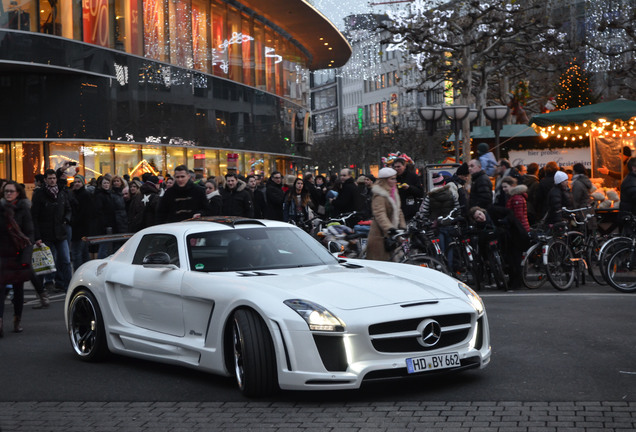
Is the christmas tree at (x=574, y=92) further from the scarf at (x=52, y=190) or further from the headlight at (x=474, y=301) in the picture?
the headlight at (x=474, y=301)

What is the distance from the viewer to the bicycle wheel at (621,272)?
14.2 meters

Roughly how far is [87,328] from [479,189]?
25.7 ft

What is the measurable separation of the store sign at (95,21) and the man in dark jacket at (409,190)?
54.4ft

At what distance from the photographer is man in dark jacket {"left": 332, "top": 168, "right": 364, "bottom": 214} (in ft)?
67.2

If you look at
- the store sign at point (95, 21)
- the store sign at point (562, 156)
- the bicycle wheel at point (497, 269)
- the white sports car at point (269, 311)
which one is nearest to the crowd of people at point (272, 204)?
the bicycle wheel at point (497, 269)

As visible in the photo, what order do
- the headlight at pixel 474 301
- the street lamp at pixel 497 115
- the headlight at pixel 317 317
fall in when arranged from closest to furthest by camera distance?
the headlight at pixel 317 317 → the headlight at pixel 474 301 → the street lamp at pixel 497 115

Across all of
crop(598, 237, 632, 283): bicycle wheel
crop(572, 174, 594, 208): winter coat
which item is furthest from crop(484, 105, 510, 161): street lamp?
crop(598, 237, 632, 283): bicycle wheel

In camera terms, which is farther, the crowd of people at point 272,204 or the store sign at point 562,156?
the store sign at point 562,156

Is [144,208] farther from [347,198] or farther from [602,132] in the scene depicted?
[602,132]

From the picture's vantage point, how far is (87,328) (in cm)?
952

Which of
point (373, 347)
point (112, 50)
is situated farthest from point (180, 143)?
point (373, 347)

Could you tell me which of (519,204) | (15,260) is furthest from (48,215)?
(519,204)

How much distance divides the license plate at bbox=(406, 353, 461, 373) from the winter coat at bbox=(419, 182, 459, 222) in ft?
27.5

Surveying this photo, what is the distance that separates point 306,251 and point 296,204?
12.7m
